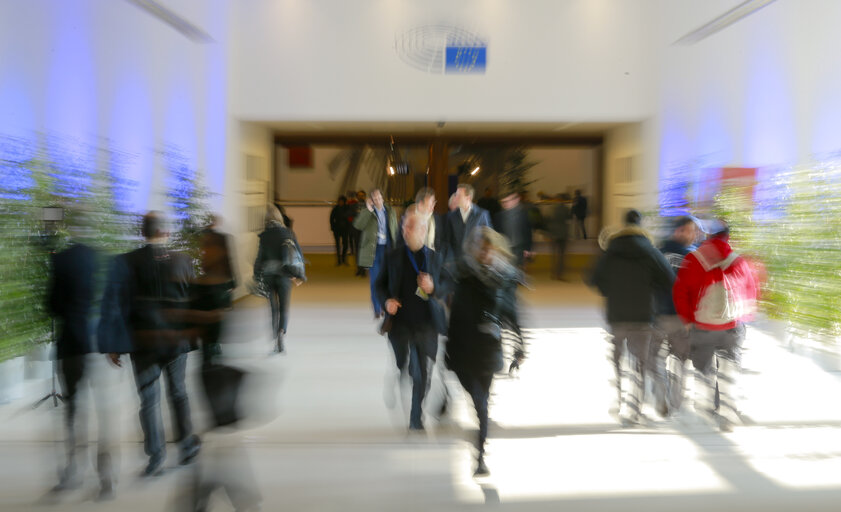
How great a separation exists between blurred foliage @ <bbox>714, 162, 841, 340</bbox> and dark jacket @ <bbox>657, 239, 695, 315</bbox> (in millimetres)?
2336

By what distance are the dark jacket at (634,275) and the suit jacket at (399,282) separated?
1222mm

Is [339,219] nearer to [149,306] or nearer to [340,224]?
[340,224]

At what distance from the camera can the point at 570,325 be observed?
11.2m

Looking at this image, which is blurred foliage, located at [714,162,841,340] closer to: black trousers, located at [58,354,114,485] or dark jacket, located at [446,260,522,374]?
dark jacket, located at [446,260,522,374]

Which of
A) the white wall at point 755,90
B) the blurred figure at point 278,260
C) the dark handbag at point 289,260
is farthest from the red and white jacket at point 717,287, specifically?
the white wall at point 755,90

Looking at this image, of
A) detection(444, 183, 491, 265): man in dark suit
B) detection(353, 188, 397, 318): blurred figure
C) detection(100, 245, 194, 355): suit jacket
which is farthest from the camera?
detection(444, 183, 491, 265): man in dark suit

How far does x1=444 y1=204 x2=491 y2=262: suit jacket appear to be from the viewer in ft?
28.2

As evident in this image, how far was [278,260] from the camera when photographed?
8.69 meters

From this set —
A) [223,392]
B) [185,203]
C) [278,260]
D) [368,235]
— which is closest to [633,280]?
[223,392]

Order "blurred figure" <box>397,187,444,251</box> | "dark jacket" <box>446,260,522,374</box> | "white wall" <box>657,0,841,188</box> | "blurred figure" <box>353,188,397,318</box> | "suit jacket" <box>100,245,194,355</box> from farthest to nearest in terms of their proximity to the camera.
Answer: "white wall" <box>657,0,841,188</box> → "blurred figure" <box>353,188,397,318</box> → "blurred figure" <box>397,187,444,251</box> → "dark jacket" <box>446,260,522,374</box> → "suit jacket" <box>100,245,194,355</box>

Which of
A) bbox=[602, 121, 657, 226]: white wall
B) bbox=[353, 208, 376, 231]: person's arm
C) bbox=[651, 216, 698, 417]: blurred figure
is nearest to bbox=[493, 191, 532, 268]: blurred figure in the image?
bbox=[353, 208, 376, 231]: person's arm

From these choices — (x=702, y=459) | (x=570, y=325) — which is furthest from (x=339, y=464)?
(x=570, y=325)

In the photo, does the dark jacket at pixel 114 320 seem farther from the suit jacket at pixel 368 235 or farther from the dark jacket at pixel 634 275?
the suit jacket at pixel 368 235

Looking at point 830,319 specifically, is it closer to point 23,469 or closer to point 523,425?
point 523,425
